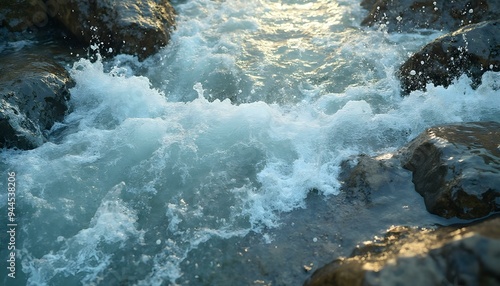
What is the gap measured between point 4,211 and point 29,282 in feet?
3.91

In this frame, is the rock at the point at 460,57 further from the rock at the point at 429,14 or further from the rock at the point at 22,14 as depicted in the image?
the rock at the point at 22,14

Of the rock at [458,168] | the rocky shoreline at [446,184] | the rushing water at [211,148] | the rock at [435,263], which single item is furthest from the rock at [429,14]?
the rock at [435,263]

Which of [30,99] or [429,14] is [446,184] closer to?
[429,14]

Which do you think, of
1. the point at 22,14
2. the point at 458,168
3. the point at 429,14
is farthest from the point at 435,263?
the point at 22,14

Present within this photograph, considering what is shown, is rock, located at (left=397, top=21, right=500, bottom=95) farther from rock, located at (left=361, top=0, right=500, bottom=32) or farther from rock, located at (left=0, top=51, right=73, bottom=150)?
rock, located at (left=0, top=51, right=73, bottom=150)

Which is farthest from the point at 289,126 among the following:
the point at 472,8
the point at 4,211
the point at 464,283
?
the point at 472,8

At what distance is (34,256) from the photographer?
4.55 m

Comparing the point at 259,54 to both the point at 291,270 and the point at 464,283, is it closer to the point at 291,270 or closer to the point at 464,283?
the point at 291,270

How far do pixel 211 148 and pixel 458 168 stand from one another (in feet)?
10.3

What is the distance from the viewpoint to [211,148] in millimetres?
5879

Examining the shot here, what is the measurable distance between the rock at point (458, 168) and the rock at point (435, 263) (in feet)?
2.59

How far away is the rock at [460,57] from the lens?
6.56 m

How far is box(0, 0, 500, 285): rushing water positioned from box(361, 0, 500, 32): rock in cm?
33

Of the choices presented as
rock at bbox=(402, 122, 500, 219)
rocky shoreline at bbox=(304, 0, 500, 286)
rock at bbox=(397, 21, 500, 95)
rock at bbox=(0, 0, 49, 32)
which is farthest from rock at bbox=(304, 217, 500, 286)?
rock at bbox=(0, 0, 49, 32)
